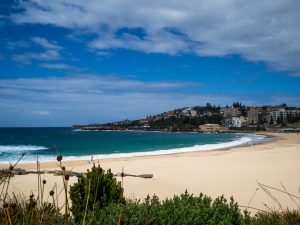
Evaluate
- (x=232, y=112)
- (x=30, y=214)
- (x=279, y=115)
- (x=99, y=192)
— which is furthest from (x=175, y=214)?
(x=232, y=112)

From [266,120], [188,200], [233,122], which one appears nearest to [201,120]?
[233,122]

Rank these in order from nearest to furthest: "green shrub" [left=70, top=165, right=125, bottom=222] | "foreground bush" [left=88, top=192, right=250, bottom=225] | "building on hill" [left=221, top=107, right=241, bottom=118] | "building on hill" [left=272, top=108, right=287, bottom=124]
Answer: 1. "foreground bush" [left=88, top=192, right=250, bottom=225]
2. "green shrub" [left=70, top=165, right=125, bottom=222]
3. "building on hill" [left=272, top=108, right=287, bottom=124]
4. "building on hill" [left=221, top=107, right=241, bottom=118]

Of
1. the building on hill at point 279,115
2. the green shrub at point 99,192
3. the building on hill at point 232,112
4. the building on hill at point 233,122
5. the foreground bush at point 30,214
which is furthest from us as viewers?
the building on hill at point 232,112

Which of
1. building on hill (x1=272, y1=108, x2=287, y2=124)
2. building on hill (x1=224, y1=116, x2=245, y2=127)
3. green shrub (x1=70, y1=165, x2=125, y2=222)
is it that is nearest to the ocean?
green shrub (x1=70, y1=165, x2=125, y2=222)

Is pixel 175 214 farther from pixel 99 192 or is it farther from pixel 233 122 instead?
pixel 233 122

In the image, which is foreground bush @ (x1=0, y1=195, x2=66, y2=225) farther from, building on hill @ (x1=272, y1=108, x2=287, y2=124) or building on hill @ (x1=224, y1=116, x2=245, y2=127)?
building on hill @ (x1=272, y1=108, x2=287, y2=124)

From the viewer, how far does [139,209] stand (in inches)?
157

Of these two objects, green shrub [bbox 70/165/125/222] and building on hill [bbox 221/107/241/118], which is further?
building on hill [bbox 221/107/241/118]

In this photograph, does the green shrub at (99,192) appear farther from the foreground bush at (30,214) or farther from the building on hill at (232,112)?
the building on hill at (232,112)

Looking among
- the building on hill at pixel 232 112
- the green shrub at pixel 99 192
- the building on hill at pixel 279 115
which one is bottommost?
the green shrub at pixel 99 192

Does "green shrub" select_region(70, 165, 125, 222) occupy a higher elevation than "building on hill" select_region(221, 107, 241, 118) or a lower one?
lower

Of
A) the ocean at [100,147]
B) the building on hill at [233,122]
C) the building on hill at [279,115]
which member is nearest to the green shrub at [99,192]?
the ocean at [100,147]

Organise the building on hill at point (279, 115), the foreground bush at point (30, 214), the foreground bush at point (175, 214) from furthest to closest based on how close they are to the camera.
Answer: the building on hill at point (279, 115) < the foreground bush at point (175, 214) < the foreground bush at point (30, 214)

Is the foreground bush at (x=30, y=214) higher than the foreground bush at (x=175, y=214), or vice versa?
the foreground bush at (x=30, y=214)
